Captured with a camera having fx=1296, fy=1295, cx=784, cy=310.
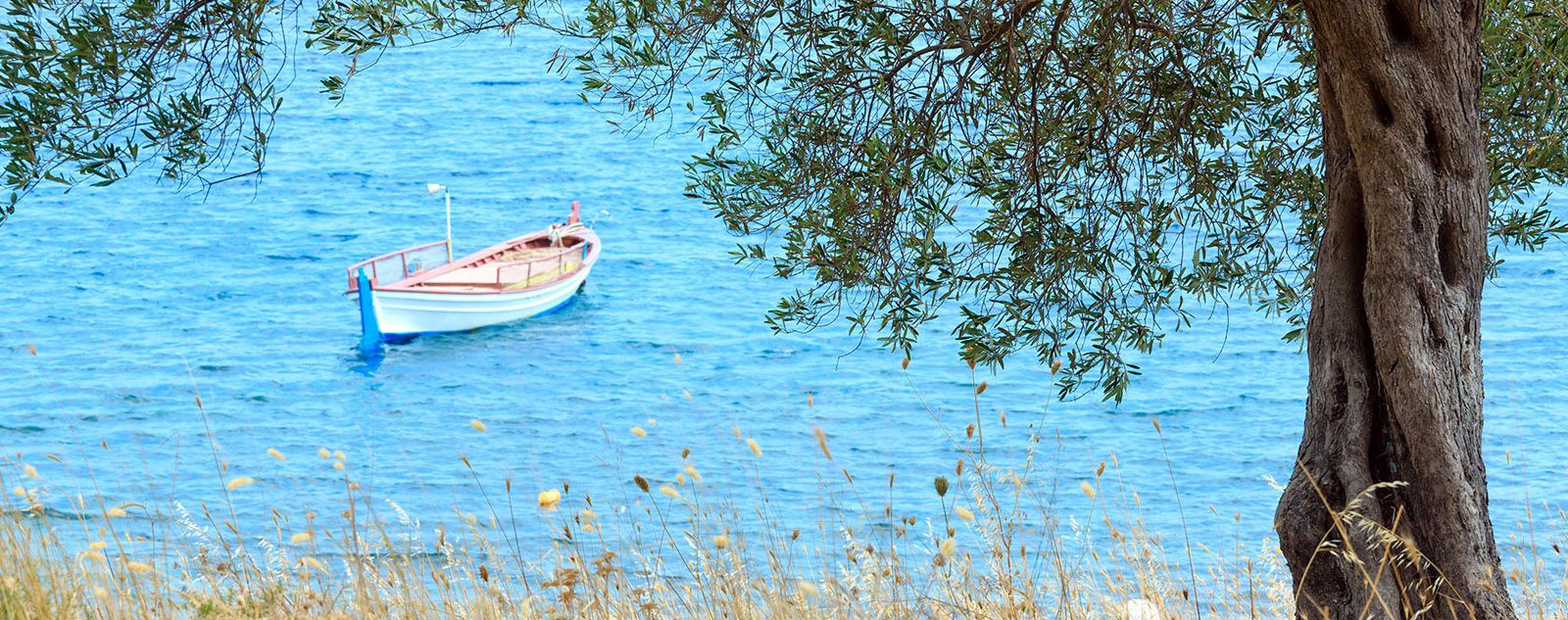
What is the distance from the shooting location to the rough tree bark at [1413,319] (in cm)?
382

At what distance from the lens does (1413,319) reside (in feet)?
12.6

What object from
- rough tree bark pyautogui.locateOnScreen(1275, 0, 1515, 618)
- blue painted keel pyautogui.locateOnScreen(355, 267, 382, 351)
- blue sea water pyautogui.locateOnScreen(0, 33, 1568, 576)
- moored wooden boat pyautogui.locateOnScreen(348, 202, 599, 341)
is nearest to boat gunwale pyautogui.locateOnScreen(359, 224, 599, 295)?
moored wooden boat pyautogui.locateOnScreen(348, 202, 599, 341)

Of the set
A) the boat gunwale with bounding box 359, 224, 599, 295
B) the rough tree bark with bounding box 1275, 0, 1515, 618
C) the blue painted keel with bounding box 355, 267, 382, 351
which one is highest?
the rough tree bark with bounding box 1275, 0, 1515, 618

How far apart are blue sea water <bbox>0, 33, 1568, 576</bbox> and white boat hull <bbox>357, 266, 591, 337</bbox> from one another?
1.83ft

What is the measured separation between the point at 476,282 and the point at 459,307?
894mm

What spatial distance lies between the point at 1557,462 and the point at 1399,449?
939 inches

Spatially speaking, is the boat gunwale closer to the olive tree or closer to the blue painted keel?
the blue painted keel

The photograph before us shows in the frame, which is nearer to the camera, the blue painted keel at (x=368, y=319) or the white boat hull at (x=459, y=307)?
the blue painted keel at (x=368, y=319)

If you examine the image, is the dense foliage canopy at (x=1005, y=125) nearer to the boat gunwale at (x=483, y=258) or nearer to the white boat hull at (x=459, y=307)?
the boat gunwale at (x=483, y=258)

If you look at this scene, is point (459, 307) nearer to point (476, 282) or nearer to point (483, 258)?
point (476, 282)

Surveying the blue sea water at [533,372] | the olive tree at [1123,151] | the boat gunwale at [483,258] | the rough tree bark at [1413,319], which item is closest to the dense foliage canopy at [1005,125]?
the olive tree at [1123,151]

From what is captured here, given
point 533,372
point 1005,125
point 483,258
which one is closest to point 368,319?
point 483,258

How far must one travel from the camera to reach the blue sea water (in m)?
26.6

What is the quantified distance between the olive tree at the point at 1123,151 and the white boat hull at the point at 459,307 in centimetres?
3248
